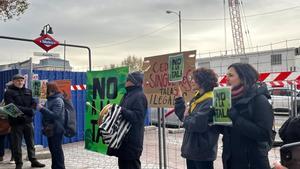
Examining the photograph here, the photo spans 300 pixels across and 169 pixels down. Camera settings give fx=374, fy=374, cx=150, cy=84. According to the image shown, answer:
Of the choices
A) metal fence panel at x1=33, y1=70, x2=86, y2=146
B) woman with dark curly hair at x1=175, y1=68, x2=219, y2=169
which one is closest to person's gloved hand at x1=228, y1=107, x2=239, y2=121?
woman with dark curly hair at x1=175, y1=68, x2=219, y2=169

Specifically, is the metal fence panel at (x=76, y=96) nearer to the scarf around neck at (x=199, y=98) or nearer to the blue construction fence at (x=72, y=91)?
the blue construction fence at (x=72, y=91)

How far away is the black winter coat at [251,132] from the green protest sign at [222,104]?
0.11 meters

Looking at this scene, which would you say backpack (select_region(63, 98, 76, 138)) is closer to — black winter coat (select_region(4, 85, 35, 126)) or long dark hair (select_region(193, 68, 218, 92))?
black winter coat (select_region(4, 85, 35, 126))

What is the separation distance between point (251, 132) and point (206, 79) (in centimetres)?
103

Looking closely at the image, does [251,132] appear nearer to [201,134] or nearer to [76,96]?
[201,134]

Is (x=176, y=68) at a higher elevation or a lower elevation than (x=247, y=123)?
higher

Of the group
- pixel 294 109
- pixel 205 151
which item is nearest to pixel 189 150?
pixel 205 151

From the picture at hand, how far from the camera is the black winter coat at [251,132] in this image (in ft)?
11.4

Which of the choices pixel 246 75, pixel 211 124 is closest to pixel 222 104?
pixel 246 75

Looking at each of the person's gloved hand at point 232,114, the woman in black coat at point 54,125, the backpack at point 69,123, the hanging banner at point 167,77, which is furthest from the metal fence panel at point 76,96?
the person's gloved hand at point 232,114

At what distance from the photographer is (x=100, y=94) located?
5.79m

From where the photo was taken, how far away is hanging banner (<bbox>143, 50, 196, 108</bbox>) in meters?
4.74

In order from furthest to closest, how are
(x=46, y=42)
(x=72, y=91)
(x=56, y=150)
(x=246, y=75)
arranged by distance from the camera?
1. (x=72, y=91)
2. (x=46, y=42)
3. (x=56, y=150)
4. (x=246, y=75)

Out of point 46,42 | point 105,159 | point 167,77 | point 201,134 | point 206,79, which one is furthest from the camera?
point 46,42
